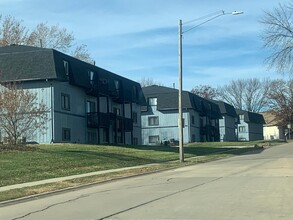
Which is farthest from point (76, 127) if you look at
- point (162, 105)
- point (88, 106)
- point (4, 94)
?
point (162, 105)

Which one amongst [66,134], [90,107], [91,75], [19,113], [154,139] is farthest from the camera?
[154,139]

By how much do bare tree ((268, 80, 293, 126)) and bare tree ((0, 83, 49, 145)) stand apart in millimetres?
76257

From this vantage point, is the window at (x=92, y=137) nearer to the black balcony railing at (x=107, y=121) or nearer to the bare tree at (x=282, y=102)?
the black balcony railing at (x=107, y=121)

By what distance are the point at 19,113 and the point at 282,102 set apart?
271 feet

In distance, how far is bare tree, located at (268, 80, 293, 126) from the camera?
106 m

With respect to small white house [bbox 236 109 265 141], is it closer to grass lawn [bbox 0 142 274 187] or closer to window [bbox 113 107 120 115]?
window [bbox 113 107 120 115]

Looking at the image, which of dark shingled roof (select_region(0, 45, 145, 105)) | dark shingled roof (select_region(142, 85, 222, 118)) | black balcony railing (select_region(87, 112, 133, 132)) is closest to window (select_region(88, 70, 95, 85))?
dark shingled roof (select_region(0, 45, 145, 105))

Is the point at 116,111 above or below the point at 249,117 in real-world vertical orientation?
below

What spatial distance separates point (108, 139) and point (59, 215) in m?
38.7

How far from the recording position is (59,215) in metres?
10.4

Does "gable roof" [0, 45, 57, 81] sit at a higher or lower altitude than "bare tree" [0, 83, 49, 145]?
higher

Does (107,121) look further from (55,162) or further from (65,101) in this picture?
(55,162)

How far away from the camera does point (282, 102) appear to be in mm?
107375

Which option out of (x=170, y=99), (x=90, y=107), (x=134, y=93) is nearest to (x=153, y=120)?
(x=170, y=99)
